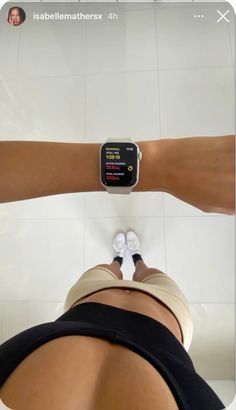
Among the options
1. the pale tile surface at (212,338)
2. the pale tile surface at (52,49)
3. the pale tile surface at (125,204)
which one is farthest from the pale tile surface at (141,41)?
the pale tile surface at (212,338)

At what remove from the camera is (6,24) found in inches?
47.7

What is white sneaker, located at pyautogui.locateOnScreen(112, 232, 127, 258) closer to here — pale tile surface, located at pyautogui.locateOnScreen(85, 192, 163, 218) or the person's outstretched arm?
pale tile surface, located at pyautogui.locateOnScreen(85, 192, 163, 218)

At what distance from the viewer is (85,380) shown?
1.63 ft

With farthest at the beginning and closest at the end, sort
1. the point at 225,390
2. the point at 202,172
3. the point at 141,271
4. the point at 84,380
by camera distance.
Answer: the point at 141,271, the point at 225,390, the point at 202,172, the point at 84,380

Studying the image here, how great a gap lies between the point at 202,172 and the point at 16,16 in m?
1.02

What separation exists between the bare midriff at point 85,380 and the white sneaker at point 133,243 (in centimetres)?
60

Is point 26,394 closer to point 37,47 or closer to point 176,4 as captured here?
point 37,47

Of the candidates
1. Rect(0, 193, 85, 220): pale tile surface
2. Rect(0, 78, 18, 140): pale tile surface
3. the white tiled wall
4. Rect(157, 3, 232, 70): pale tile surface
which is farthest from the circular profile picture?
Rect(0, 193, 85, 220): pale tile surface

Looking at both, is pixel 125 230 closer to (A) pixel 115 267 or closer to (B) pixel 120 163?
(A) pixel 115 267

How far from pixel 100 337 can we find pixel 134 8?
121 cm

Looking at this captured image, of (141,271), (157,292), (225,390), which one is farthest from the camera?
(141,271)

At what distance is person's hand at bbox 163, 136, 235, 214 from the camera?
0.61m

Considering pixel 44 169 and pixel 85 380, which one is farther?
pixel 44 169

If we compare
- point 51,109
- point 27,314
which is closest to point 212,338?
point 27,314
